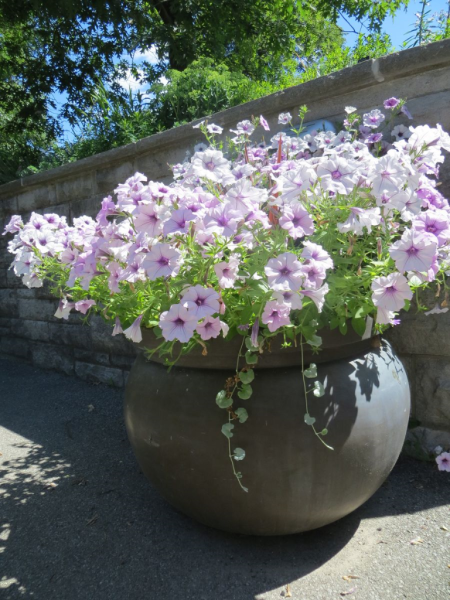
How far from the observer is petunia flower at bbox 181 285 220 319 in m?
1.45

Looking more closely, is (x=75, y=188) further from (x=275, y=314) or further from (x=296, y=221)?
(x=275, y=314)

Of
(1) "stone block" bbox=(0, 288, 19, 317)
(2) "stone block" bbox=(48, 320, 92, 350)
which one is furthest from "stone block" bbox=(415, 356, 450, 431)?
(1) "stone block" bbox=(0, 288, 19, 317)

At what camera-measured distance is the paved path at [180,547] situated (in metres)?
1.70

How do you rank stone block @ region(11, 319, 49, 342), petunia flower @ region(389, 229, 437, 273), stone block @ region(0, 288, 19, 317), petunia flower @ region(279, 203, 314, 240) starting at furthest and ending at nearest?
stone block @ region(0, 288, 19, 317) < stone block @ region(11, 319, 49, 342) < petunia flower @ region(279, 203, 314, 240) < petunia flower @ region(389, 229, 437, 273)

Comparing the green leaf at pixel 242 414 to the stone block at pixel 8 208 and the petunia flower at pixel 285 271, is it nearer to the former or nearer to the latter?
the petunia flower at pixel 285 271

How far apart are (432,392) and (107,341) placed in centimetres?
257

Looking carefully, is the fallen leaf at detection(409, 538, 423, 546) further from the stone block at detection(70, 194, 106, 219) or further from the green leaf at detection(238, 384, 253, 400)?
the stone block at detection(70, 194, 106, 219)

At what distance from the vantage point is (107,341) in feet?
13.5

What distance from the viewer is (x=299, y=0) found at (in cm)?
1025

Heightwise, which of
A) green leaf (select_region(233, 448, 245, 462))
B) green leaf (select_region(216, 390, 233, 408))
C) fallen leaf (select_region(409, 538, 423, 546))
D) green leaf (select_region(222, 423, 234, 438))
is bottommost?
fallen leaf (select_region(409, 538, 423, 546))

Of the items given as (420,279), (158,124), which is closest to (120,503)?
(420,279)

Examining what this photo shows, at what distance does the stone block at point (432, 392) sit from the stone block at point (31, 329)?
3.51 meters

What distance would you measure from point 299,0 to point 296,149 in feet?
31.9

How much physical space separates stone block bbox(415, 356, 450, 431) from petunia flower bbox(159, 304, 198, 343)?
1530 millimetres
